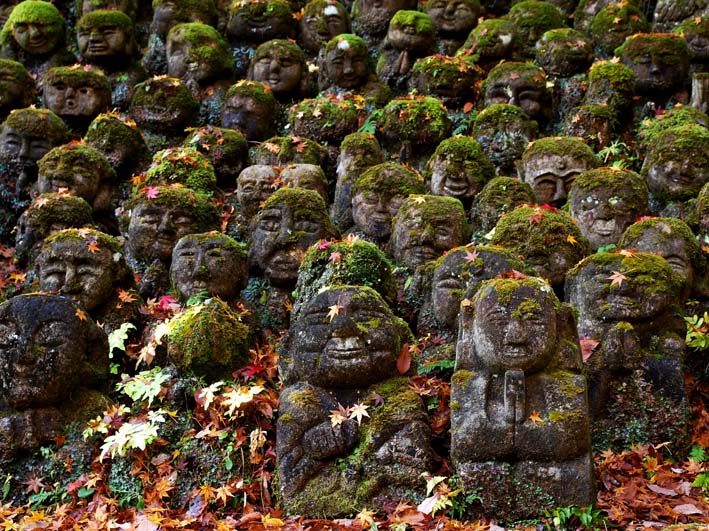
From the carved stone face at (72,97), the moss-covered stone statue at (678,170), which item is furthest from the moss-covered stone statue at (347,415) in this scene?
the carved stone face at (72,97)

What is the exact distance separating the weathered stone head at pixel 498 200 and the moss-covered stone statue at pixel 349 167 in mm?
1980

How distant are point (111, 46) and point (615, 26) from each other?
1011 centimetres

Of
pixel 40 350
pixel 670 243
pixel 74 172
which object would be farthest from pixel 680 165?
pixel 74 172

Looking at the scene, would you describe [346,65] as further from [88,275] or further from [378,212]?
[88,275]

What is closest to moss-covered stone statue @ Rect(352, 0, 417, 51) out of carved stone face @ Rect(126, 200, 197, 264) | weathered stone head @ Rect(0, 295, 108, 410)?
carved stone face @ Rect(126, 200, 197, 264)

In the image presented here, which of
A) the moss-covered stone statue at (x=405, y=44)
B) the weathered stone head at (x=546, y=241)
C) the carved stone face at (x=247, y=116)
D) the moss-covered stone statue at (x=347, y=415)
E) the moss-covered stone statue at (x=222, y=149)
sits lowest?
the moss-covered stone statue at (x=347, y=415)

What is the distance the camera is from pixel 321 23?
1680 centimetres

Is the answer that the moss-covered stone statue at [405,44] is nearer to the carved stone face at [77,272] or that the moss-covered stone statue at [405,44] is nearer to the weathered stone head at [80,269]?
the weathered stone head at [80,269]

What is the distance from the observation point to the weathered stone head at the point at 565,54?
1446 centimetres

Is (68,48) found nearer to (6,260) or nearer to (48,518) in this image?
(6,260)

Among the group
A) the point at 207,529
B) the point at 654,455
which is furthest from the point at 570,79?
the point at 207,529

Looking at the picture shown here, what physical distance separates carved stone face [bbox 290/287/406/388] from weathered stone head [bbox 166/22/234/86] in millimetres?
9972

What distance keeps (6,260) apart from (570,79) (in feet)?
33.4

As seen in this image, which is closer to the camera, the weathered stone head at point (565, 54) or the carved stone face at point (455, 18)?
the weathered stone head at point (565, 54)
